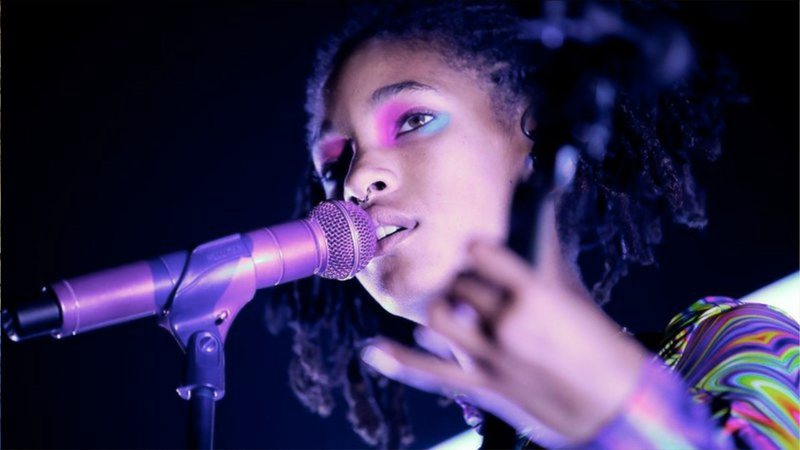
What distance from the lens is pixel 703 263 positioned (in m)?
1.82

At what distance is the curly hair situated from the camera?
164cm

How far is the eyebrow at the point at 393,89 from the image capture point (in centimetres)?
149

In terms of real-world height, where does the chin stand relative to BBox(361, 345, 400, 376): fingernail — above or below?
above

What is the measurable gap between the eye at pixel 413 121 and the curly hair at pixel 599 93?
0.20 meters

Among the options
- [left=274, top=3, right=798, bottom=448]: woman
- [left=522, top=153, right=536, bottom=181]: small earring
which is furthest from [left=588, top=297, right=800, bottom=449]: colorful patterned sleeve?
[left=522, top=153, right=536, bottom=181]: small earring

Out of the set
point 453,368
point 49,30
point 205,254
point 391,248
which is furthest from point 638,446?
point 49,30

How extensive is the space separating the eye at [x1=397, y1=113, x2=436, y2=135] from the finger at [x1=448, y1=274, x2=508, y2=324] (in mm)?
800

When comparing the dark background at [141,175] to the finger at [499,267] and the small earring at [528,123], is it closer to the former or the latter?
the small earring at [528,123]

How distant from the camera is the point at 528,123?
1605 mm

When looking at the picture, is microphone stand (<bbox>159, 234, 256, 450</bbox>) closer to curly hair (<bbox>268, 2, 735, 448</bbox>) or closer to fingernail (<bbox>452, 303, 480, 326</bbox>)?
fingernail (<bbox>452, 303, 480, 326</bbox>)

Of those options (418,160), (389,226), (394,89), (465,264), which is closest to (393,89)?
(394,89)

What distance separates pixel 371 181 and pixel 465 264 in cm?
65

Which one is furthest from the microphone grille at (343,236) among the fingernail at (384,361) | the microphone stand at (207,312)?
the fingernail at (384,361)

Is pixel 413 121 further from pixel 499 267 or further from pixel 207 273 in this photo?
pixel 499 267
